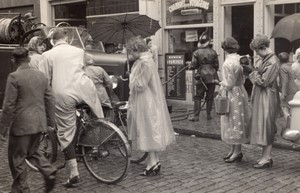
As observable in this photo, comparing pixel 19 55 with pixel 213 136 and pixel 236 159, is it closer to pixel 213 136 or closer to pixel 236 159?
pixel 236 159

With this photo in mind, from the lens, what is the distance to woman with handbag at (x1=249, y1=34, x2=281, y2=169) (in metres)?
6.86

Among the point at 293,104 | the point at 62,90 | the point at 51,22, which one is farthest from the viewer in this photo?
the point at 51,22

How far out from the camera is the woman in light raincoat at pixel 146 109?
6562mm

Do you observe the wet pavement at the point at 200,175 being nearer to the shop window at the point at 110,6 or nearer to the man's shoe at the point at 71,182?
the man's shoe at the point at 71,182

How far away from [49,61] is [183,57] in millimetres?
8137

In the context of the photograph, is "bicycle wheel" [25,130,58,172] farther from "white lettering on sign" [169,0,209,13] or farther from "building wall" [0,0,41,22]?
"building wall" [0,0,41,22]

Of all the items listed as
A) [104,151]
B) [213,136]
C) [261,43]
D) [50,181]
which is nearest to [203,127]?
[213,136]

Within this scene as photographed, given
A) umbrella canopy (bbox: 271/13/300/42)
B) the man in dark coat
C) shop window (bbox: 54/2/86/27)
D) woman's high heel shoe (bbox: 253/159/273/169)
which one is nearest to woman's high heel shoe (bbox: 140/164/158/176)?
woman's high heel shoe (bbox: 253/159/273/169)

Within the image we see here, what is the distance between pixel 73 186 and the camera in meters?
6.21

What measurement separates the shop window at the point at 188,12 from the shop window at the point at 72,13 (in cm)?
461

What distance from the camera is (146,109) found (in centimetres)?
661

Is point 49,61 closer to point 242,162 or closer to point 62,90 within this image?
point 62,90

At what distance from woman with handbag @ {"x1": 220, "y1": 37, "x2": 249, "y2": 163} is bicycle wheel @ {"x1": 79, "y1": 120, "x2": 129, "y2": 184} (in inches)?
72.4

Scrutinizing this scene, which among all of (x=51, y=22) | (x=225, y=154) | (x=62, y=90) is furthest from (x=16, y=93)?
(x=51, y=22)
